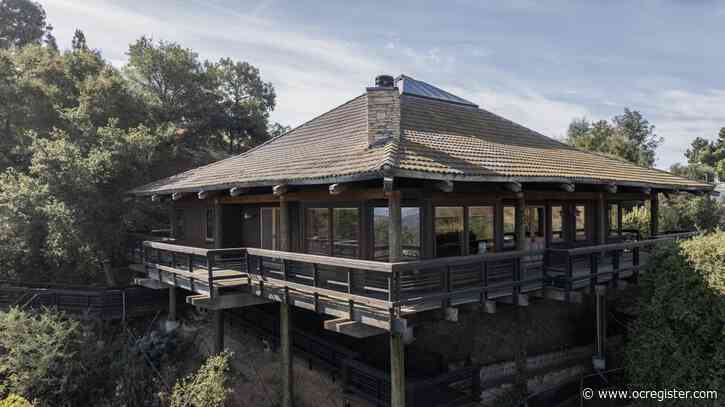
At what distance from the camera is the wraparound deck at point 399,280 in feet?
22.7

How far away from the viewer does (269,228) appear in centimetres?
1262

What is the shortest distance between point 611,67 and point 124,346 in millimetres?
→ 21780

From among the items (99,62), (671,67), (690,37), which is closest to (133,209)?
(99,62)

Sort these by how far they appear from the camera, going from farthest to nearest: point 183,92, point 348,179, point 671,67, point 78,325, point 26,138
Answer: point 183,92 → point 26,138 → point 671,67 → point 78,325 → point 348,179

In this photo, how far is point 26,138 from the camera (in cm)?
1852

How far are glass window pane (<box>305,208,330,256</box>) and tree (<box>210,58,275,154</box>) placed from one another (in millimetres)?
17204

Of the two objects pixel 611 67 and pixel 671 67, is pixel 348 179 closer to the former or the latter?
pixel 611 67

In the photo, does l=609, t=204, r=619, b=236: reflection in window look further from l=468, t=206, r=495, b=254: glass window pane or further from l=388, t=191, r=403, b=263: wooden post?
l=388, t=191, r=403, b=263: wooden post

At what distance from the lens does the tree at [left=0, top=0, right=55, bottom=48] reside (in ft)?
103

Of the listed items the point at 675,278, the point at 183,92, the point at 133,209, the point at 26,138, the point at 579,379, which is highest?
the point at 183,92

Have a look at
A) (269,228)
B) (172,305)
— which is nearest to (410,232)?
(269,228)

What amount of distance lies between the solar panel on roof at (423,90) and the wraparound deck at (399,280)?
6606 mm

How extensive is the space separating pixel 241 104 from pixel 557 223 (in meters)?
22.6

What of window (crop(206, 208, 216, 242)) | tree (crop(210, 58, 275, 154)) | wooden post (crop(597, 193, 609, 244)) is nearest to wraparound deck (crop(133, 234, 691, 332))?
wooden post (crop(597, 193, 609, 244))
